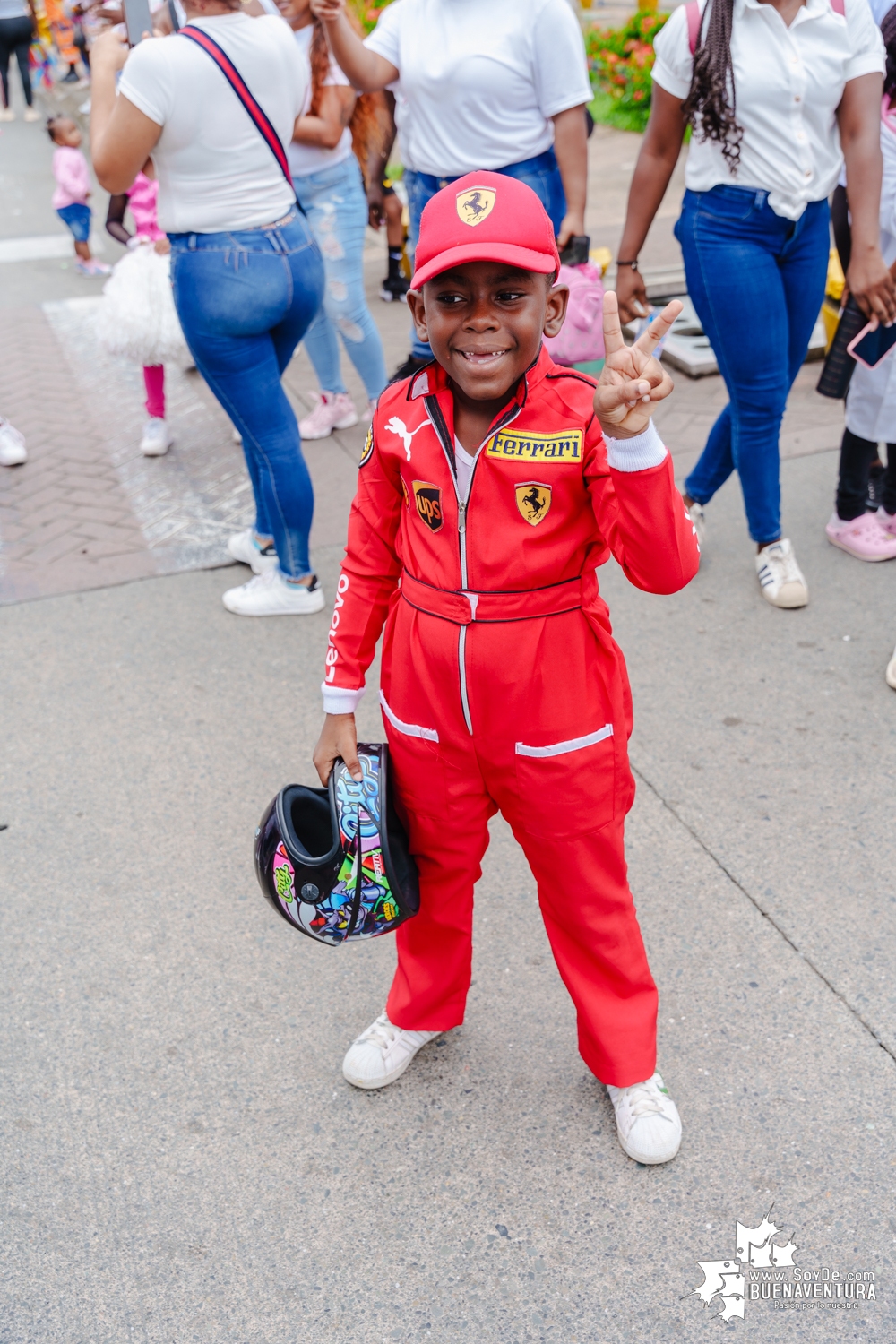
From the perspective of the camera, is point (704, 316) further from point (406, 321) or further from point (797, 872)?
point (406, 321)

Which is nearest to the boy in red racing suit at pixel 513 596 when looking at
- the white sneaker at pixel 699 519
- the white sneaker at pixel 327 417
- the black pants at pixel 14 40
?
the white sneaker at pixel 699 519

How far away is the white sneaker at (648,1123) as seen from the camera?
83.3 inches

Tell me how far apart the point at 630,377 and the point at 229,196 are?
235 cm

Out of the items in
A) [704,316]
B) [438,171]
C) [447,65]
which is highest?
[447,65]

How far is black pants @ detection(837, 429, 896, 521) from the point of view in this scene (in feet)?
13.1

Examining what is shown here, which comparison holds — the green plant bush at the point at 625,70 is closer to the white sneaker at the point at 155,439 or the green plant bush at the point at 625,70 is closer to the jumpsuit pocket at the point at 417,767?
the white sneaker at the point at 155,439

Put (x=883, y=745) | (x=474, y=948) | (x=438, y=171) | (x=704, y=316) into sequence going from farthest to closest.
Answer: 1. (x=438, y=171)
2. (x=704, y=316)
3. (x=883, y=745)
4. (x=474, y=948)

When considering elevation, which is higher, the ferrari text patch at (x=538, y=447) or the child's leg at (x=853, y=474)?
the ferrari text patch at (x=538, y=447)

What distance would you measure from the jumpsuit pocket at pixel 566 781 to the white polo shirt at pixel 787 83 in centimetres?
220

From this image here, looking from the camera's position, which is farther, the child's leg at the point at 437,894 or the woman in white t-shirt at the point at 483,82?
the woman in white t-shirt at the point at 483,82

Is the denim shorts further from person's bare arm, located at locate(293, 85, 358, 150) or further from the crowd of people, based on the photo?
person's bare arm, located at locate(293, 85, 358, 150)

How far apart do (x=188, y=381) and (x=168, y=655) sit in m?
2.92

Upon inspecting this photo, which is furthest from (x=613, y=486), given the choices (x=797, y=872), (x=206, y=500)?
(x=206, y=500)

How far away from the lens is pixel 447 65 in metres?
3.63
